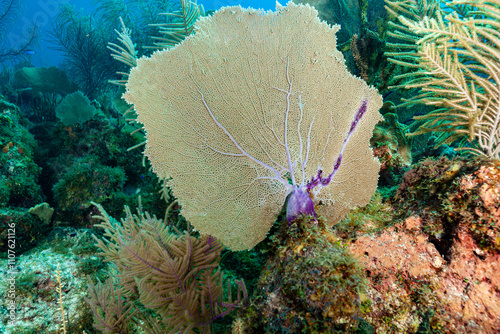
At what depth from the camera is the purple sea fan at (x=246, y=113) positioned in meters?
2.25

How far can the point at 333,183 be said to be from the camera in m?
2.64

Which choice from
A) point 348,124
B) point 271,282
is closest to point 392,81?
point 348,124

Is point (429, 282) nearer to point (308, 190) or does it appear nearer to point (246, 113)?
point (308, 190)

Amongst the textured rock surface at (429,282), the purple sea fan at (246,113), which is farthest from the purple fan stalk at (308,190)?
the textured rock surface at (429,282)

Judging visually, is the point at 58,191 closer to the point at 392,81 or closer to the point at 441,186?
the point at 441,186

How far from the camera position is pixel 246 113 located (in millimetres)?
2352

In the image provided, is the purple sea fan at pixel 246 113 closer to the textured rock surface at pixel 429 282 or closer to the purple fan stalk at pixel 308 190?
the purple fan stalk at pixel 308 190

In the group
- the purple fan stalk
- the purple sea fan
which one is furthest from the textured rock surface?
the purple sea fan

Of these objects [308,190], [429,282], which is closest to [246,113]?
[308,190]

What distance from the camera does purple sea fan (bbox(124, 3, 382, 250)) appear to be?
7.38ft

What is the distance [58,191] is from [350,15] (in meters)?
8.74

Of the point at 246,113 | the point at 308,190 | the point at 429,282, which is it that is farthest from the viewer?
the point at 308,190

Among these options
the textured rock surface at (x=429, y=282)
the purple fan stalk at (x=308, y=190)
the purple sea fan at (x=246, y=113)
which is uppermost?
the purple sea fan at (x=246, y=113)

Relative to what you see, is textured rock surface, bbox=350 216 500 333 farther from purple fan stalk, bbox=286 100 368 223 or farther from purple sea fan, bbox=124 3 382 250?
purple sea fan, bbox=124 3 382 250
